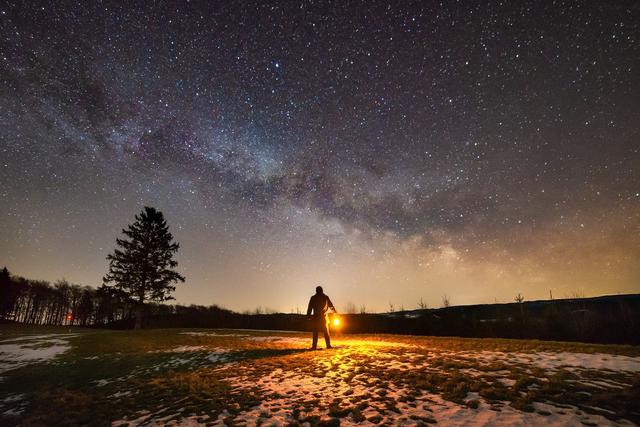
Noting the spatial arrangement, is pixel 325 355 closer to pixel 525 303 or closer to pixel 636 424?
pixel 636 424

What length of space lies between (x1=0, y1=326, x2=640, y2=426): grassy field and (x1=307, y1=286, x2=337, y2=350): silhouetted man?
857mm

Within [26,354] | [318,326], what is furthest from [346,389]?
[26,354]

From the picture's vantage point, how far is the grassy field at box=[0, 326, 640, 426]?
6.05 metres

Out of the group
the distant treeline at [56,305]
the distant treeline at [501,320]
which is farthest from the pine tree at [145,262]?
the distant treeline at [56,305]

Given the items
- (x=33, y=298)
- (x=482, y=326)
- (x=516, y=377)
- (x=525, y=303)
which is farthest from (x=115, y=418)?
(x=33, y=298)

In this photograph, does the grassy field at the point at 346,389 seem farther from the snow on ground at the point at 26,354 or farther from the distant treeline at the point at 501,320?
the distant treeline at the point at 501,320

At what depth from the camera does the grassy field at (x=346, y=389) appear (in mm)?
6047

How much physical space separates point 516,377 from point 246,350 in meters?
11.3

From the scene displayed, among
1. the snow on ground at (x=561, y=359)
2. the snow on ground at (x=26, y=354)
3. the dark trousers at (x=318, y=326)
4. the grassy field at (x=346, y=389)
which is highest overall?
Result: the dark trousers at (x=318, y=326)

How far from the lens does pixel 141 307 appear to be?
133 ft

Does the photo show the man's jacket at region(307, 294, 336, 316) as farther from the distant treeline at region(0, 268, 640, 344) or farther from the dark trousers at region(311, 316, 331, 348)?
the distant treeline at region(0, 268, 640, 344)

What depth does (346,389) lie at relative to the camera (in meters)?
7.68

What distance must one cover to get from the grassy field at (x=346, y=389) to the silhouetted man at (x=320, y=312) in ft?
2.81

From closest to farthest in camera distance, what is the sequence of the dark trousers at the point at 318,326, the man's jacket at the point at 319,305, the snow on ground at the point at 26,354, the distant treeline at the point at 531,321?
the dark trousers at the point at 318,326
the man's jacket at the point at 319,305
the snow on ground at the point at 26,354
the distant treeline at the point at 531,321
